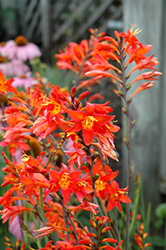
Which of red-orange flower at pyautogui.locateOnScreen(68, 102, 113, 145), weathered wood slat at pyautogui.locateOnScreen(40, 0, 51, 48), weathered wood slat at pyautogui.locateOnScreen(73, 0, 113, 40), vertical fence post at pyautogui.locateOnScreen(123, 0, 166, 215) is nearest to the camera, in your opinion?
red-orange flower at pyautogui.locateOnScreen(68, 102, 113, 145)

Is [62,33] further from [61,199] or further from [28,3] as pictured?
[61,199]

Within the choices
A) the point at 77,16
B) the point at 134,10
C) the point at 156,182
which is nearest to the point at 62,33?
the point at 77,16

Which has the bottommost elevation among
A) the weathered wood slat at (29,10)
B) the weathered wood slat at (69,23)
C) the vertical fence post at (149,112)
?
the vertical fence post at (149,112)

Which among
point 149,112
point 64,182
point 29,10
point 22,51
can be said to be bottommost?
point 149,112

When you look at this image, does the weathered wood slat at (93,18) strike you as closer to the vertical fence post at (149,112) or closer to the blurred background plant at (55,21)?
the blurred background plant at (55,21)

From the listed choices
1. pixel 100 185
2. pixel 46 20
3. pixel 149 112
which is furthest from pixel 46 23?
pixel 100 185

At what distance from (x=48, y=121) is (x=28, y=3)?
14.3 feet

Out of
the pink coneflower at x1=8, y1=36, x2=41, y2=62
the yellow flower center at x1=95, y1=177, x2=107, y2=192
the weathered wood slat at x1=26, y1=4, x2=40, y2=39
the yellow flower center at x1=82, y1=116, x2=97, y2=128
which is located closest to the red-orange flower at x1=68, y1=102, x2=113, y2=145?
the yellow flower center at x1=82, y1=116, x2=97, y2=128

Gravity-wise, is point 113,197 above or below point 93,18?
below

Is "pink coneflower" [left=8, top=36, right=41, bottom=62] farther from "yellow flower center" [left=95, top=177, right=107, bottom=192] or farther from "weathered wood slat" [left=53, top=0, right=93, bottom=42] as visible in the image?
"weathered wood slat" [left=53, top=0, right=93, bottom=42]

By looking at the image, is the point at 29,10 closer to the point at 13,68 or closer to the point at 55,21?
the point at 55,21

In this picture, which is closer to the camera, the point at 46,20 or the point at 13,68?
the point at 13,68

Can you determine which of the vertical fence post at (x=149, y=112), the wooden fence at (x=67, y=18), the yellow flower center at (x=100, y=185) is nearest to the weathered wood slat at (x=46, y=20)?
the wooden fence at (x=67, y=18)

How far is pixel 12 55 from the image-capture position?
1482 millimetres
